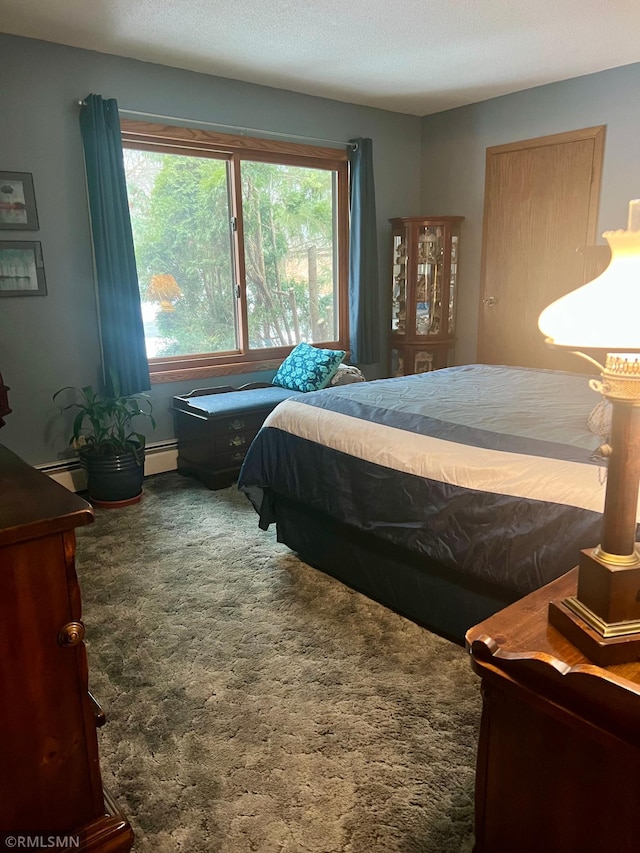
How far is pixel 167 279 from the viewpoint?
4.18m

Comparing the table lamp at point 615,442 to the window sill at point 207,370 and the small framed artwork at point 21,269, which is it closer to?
the small framed artwork at point 21,269

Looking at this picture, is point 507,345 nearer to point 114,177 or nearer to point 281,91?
point 281,91

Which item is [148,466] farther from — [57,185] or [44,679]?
[44,679]

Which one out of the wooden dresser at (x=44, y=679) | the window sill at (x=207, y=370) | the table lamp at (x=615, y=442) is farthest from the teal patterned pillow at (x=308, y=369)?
the table lamp at (x=615, y=442)

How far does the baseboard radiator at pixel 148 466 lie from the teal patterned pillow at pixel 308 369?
897 mm

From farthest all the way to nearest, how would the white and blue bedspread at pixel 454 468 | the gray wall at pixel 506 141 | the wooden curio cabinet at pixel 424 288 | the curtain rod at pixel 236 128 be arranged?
the wooden curio cabinet at pixel 424 288, the gray wall at pixel 506 141, the curtain rod at pixel 236 128, the white and blue bedspread at pixel 454 468

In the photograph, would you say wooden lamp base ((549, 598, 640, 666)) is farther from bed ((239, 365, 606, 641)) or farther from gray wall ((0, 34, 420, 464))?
gray wall ((0, 34, 420, 464))

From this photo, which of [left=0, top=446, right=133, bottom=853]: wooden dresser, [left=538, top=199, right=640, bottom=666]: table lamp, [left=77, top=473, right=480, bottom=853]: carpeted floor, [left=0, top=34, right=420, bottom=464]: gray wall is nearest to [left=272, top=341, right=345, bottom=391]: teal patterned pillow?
[left=0, top=34, right=420, bottom=464]: gray wall

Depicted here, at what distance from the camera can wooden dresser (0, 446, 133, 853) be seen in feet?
3.96

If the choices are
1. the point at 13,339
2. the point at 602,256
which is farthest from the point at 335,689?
the point at 602,256

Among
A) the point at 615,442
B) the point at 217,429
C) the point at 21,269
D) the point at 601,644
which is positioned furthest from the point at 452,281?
the point at 601,644

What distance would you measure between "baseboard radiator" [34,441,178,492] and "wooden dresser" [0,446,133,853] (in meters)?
2.55

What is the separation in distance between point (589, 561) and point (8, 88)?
367 centimetres

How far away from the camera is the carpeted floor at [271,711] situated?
155 centimetres
